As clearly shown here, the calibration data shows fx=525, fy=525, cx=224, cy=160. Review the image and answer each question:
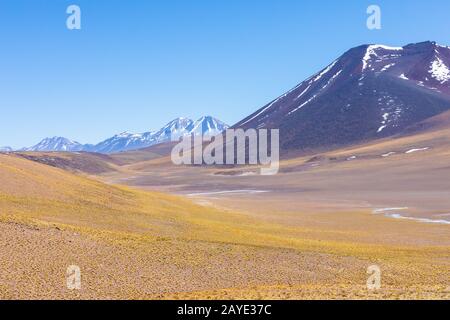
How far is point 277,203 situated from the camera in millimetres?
84188

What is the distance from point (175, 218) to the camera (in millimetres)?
52156

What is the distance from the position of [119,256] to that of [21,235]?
6042 mm

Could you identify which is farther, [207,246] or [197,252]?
[207,246]

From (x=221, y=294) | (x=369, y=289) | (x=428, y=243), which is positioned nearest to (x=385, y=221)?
(x=428, y=243)

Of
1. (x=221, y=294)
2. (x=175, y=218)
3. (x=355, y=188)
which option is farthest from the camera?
(x=355, y=188)

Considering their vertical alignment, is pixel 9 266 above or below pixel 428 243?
above

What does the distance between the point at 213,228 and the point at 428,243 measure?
1869cm

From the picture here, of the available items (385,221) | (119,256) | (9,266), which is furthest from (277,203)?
(9,266)
